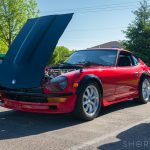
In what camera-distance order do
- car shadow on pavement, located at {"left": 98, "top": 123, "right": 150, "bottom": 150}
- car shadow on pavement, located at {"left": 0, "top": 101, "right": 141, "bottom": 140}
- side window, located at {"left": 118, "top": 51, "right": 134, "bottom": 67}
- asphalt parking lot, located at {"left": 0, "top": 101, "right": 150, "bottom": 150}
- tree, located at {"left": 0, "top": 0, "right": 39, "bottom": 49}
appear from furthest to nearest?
tree, located at {"left": 0, "top": 0, "right": 39, "bottom": 49}, side window, located at {"left": 118, "top": 51, "right": 134, "bottom": 67}, car shadow on pavement, located at {"left": 0, "top": 101, "right": 141, "bottom": 140}, asphalt parking lot, located at {"left": 0, "top": 101, "right": 150, "bottom": 150}, car shadow on pavement, located at {"left": 98, "top": 123, "right": 150, "bottom": 150}

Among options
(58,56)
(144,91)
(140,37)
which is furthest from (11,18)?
(144,91)

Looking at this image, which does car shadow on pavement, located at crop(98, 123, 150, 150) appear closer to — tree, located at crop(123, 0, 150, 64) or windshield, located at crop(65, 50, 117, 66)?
windshield, located at crop(65, 50, 117, 66)

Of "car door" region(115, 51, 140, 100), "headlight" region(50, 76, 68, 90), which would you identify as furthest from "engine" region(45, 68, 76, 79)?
"car door" region(115, 51, 140, 100)

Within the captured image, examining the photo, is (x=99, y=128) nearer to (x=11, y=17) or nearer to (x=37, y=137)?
(x=37, y=137)

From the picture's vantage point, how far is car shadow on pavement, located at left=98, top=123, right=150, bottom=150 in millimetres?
4453

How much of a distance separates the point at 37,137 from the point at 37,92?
1.03 m

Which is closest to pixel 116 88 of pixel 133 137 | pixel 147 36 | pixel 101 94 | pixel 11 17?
pixel 101 94

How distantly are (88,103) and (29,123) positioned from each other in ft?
3.76

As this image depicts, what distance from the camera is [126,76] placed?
23.9 ft

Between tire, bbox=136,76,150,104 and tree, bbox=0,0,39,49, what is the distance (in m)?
26.5

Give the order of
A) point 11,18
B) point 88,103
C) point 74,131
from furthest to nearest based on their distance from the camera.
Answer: point 11,18 < point 88,103 < point 74,131

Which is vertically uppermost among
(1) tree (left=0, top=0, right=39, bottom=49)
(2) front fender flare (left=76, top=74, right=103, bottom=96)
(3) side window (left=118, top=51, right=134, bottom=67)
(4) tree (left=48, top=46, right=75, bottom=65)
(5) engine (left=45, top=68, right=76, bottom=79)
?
(1) tree (left=0, top=0, right=39, bottom=49)

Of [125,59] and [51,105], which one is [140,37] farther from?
[51,105]

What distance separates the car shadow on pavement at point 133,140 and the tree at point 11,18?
95.7 ft
